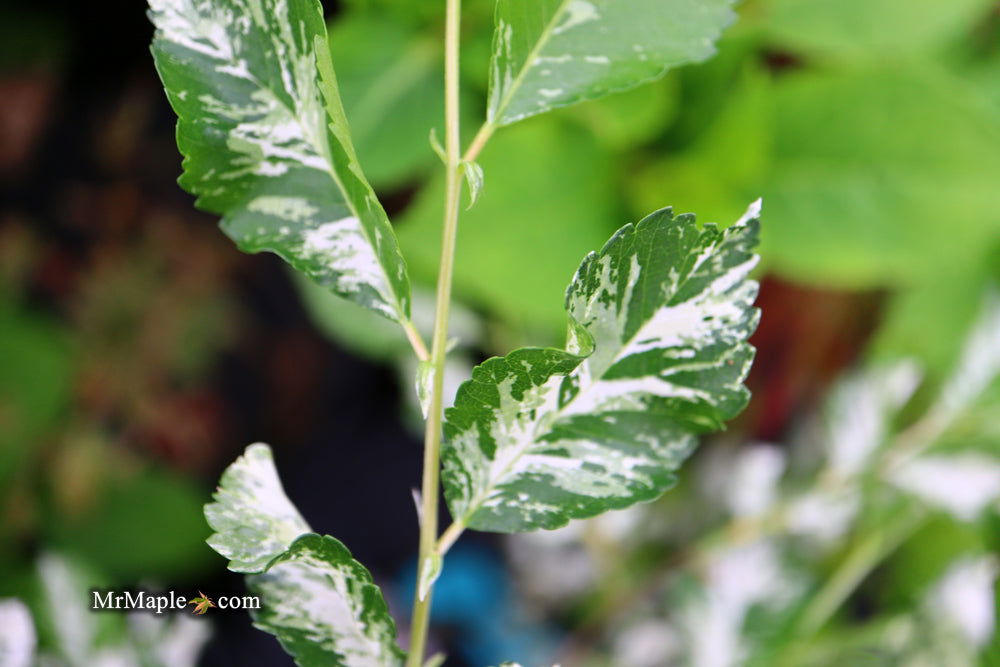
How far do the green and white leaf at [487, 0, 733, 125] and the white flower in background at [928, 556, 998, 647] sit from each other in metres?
0.29

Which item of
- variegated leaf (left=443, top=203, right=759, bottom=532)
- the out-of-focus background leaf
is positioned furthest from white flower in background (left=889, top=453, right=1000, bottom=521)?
variegated leaf (left=443, top=203, right=759, bottom=532)

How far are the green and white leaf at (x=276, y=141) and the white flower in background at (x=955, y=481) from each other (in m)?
0.38

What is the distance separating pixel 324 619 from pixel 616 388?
9 centimetres

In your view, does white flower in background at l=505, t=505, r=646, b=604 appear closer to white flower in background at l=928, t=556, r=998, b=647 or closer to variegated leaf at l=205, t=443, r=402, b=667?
white flower in background at l=928, t=556, r=998, b=647

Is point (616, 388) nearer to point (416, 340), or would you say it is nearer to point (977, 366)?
point (416, 340)

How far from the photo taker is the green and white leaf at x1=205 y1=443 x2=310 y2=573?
16cm

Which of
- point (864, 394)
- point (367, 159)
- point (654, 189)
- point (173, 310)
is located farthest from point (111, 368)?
point (864, 394)

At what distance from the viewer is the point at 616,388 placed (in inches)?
6.8

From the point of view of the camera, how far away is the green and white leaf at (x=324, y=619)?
188mm

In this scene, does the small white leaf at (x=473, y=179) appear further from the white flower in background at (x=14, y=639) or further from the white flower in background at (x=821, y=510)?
the white flower in background at (x=821, y=510)

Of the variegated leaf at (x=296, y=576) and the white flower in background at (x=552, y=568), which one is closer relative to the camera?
the variegated leaf at (x=296, y=576)

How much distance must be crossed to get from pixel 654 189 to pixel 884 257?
155mm

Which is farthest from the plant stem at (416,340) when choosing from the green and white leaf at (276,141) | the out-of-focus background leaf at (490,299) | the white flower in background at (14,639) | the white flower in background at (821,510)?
the white flower in background at (821,510)

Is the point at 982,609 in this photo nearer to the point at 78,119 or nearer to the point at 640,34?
the point at 640,34
